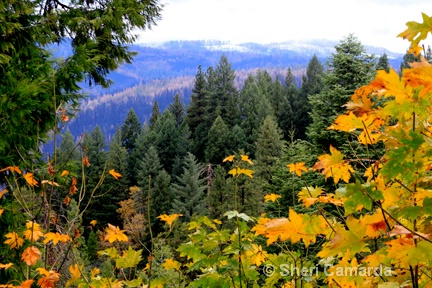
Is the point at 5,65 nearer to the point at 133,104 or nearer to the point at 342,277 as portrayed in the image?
the point at 342,277

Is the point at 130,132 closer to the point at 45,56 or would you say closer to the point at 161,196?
the point at 161,196

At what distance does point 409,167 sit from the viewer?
104 cm

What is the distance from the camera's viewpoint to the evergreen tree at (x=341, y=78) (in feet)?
32.8


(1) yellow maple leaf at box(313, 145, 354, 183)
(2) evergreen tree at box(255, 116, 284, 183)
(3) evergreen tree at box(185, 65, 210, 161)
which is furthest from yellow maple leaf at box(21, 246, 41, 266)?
(3) evergreen tree at box(185, 65, 210, 161)

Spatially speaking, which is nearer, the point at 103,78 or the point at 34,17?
the point at 34,17

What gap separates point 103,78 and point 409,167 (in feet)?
15.7

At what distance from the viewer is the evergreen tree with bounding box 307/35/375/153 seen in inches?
394

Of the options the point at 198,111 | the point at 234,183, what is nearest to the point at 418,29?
the point at 234,183

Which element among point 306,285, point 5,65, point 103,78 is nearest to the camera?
point 306,285

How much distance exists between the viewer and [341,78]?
10.3 meters

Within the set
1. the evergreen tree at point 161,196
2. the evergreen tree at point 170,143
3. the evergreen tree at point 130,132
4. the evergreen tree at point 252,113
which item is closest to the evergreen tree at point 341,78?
the evergreen tree at point 161,196

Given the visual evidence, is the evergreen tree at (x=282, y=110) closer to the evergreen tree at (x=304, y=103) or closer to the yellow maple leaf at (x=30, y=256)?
the evergreen tree at (x=304, y=103)

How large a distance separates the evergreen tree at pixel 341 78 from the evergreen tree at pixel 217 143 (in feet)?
68.9

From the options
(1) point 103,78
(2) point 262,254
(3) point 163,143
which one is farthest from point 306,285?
(3) point 163,143
